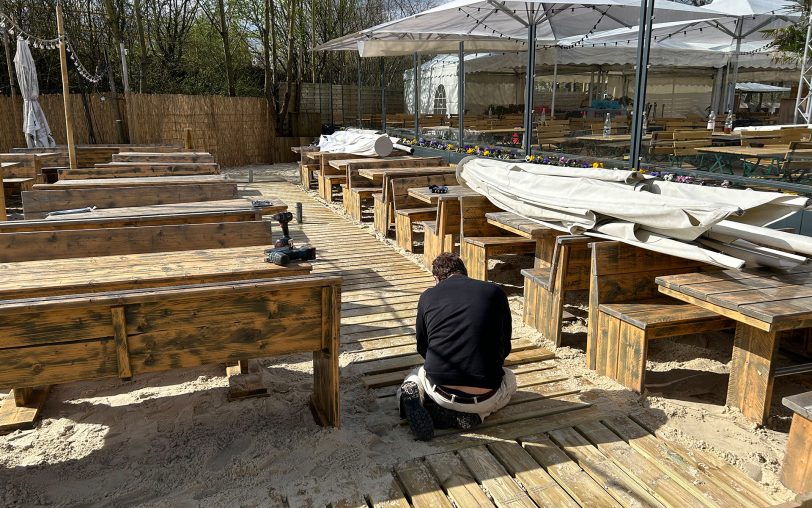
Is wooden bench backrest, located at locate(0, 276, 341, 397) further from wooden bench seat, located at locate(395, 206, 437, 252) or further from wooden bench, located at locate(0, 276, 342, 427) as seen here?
wooden bench seat, located at locate(395, 206, 437, 252)

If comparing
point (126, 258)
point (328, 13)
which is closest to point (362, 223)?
point (126, 258)

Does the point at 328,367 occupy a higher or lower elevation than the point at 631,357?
higher

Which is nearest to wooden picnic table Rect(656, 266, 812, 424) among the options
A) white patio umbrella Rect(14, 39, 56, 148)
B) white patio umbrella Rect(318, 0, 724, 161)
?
white patio umbrella Rect(318, 0, 724, 161)

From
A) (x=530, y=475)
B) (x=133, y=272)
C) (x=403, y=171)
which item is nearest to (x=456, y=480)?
(x=530, y=475)

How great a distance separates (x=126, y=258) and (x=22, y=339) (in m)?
1.33

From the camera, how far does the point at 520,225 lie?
5.04 m

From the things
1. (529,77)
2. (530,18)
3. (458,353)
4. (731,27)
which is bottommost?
(458,353)

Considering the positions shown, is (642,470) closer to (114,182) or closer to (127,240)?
(127,240)

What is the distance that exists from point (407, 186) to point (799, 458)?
237 inches

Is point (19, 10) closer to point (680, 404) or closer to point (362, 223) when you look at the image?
point (362, 223)

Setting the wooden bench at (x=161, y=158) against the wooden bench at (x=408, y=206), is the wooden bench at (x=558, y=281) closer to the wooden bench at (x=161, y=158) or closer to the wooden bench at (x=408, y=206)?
the wooden bench at (x=408, y=206)

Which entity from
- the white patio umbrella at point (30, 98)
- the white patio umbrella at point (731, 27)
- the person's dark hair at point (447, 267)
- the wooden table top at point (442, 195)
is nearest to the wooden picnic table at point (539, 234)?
the wooden table top at point (442, 195)

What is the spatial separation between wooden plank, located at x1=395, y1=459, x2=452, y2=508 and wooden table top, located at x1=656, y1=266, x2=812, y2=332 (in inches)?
70.9

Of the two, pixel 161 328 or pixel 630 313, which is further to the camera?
pixel 630 313
